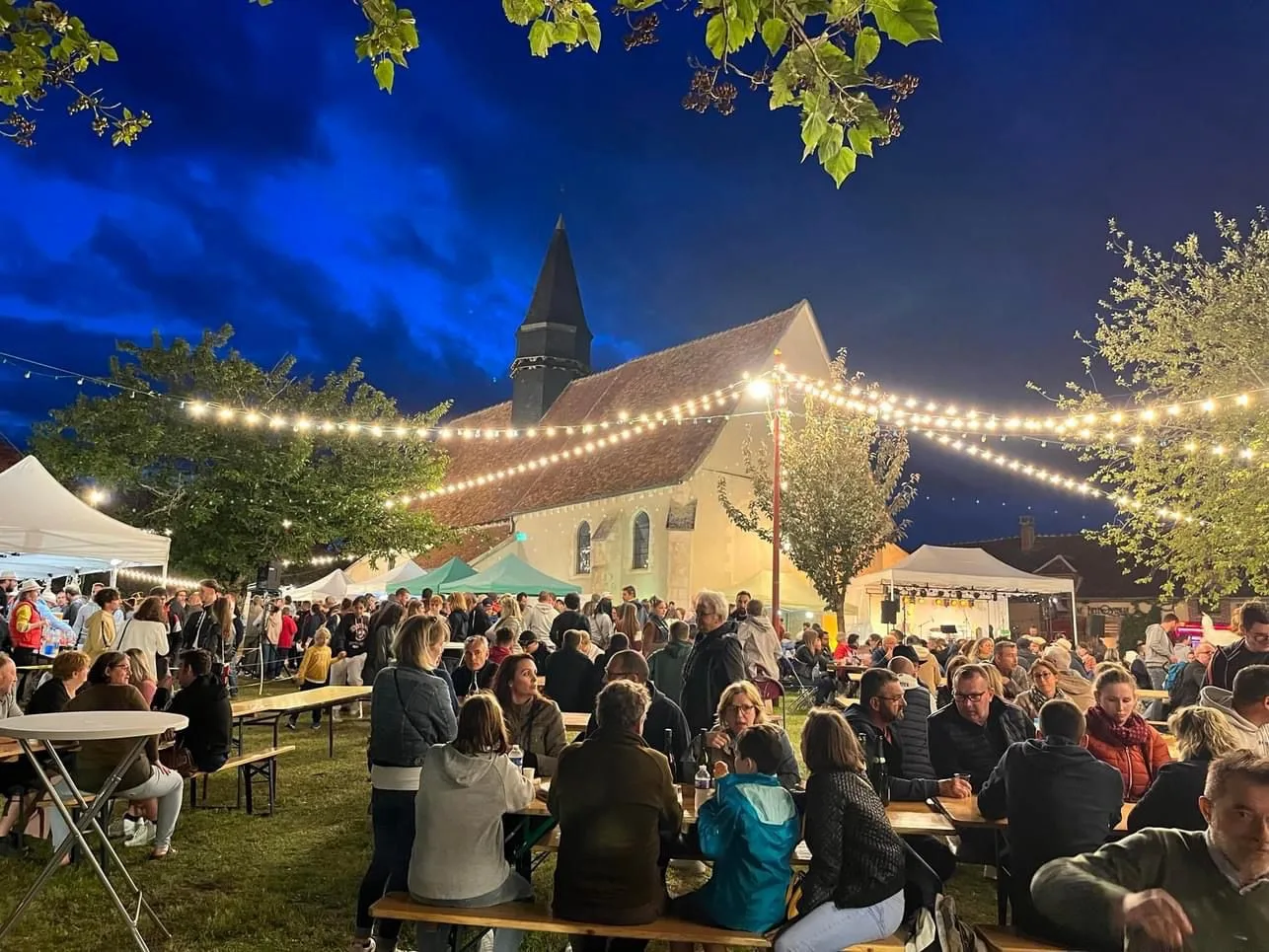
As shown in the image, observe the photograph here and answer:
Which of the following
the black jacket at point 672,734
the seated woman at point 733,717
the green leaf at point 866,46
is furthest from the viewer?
the black jacket at point 672,734

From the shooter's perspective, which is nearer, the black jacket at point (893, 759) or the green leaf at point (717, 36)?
the green leaf at point (717, 36)

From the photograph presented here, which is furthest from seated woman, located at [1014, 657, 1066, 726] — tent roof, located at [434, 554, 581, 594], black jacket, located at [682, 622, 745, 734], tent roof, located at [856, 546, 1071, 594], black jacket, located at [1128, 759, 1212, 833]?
tent roof, located at [434, 554, 581, 594]

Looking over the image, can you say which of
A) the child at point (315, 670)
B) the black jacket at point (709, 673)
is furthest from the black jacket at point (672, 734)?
the child at point (315, 670)

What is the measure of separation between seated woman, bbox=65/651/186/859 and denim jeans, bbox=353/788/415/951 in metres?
2.05

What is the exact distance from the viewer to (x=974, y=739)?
Answer: 17.5ft

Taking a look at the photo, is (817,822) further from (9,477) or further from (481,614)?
(9,477)

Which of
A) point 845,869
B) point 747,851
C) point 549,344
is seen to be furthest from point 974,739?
point 549,344

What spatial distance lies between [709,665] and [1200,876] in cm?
449

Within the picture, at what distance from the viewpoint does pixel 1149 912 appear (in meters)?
1.74

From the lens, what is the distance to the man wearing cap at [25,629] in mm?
10680

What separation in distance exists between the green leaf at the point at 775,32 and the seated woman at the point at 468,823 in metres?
2.88

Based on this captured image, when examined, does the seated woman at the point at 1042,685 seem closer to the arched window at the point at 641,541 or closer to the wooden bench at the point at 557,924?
the wooden bench at the point at 557,924

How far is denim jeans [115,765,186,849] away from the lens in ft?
18.0

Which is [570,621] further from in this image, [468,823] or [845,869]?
[845,869]
